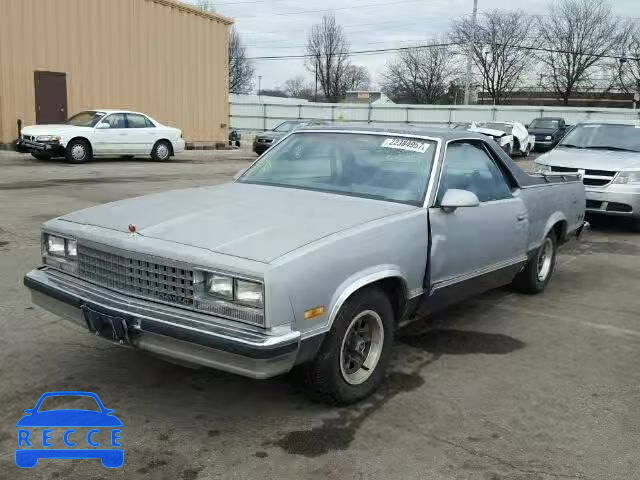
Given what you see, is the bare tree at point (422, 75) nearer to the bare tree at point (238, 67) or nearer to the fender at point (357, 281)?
the bare tree at point (238, 67)

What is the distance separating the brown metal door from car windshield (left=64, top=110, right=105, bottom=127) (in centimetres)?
383

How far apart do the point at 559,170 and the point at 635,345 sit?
5383 millimetres

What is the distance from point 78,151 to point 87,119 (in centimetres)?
106

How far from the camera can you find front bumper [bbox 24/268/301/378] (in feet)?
9.62

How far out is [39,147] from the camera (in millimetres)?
16484

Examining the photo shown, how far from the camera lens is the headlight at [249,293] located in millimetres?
2959

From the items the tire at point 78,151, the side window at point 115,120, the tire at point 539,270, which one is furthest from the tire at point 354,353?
the side window at point 115,120

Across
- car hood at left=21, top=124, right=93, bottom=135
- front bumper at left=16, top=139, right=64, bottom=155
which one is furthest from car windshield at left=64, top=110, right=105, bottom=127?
front bumper at left=16, top=139, right=64, bottom=155

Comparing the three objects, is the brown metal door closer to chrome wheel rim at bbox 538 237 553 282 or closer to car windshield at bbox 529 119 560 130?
chrome wheel rim at bbox 538 237 553 282

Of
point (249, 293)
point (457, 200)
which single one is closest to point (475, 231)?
point (457, 200)

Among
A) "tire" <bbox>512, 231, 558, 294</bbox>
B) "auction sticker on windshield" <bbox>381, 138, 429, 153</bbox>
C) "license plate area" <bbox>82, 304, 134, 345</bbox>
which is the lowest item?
"tire" <bbox>512, 231, 558, 294</bbox>

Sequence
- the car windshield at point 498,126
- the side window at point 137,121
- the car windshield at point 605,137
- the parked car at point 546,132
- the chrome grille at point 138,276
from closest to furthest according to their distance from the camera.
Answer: the chrome grille at point 138,276 < the car windshield at point 605,137 < the side window at point 137,121 < the car windshield at point 498,126 < the parked car at point 546,132

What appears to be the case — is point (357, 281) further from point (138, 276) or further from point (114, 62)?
point (114, 62)

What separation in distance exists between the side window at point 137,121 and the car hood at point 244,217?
48.1 ft
